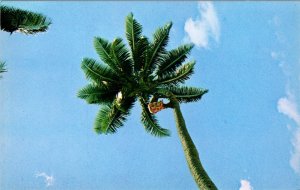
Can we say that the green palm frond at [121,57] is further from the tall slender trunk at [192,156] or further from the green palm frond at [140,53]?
the tall slender trunk at [192,156]

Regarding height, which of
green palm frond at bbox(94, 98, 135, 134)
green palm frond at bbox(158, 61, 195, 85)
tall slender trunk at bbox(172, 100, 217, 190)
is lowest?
tall slender trunk at bbox(172, 100, 217, 190)

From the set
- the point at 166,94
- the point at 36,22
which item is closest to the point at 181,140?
the point at 166,94

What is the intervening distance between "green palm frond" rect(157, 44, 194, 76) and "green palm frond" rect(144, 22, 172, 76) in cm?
31

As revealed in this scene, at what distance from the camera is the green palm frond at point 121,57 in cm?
1723

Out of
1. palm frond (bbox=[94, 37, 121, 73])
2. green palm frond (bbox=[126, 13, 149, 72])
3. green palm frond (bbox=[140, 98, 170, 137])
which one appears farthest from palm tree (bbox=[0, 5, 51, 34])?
green palm frond (bbox=[140, 98, 170, 137])

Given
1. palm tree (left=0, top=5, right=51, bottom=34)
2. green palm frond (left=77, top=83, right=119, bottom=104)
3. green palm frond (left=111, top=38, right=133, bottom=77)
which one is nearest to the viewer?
palm tree (left=0, top=5, right=51, bottom=34)

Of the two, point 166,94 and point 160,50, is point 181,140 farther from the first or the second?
point 160,50

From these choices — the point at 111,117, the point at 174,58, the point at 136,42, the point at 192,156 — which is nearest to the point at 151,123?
the point at 111,117

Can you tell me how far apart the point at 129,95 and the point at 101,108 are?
1569 mm

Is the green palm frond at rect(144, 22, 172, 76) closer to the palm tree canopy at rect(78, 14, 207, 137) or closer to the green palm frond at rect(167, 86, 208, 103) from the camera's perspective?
the palm tree canopy at rect(78, 14, 207, 137)

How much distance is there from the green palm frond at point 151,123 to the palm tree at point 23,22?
261 inches

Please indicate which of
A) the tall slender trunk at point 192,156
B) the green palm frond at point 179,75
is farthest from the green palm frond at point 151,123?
the tall slender trunk at point 192,156

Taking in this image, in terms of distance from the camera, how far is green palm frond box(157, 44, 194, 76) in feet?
59.3

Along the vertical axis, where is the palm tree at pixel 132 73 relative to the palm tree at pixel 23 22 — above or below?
above
